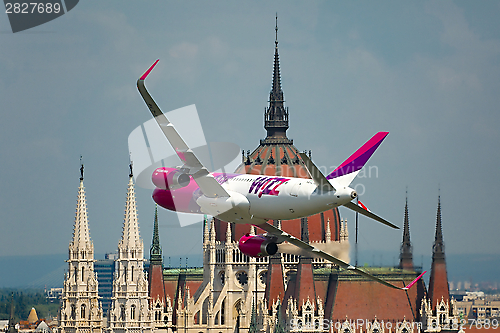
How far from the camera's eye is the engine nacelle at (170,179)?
304ft

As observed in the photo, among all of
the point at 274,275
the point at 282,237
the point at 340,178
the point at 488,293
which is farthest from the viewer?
the point at 274,275

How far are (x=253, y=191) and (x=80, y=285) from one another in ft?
339

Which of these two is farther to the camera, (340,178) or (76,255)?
(76,255)

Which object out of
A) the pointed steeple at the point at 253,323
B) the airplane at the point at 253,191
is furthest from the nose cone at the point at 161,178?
→ the pointed steeple at the point at 253,323

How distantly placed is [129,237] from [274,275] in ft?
68.1

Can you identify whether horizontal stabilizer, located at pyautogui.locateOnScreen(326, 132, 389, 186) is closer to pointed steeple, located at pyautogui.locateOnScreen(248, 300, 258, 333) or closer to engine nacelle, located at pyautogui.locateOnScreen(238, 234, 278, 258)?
engine nacelle, located at pyautogui.locateOnScreen(238, 234, 278, 258)

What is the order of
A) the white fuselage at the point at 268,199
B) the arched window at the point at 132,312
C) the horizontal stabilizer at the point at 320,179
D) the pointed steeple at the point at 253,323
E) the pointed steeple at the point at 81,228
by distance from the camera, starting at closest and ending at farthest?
the horizontal stabilizer at the point at 320,179 → the white fuselage at the point at 268,199 → the pointed steeple at the point at 81,228 → the arched window at the point at 132,312 → the pointed steeple at the point at 253,323

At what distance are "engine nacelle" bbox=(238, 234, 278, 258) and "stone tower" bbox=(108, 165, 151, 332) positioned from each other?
9595 centimetres

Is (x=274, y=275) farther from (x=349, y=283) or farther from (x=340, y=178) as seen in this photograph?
(x=340, y=178)

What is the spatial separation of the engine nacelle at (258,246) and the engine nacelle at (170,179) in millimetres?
5222

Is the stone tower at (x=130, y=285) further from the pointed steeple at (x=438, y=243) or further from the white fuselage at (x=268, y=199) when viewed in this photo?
the white fuselage at (x=268, y=199)

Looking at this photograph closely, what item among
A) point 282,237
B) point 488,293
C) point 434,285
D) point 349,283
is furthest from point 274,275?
point 282,237

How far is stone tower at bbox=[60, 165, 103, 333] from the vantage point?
188500 mm

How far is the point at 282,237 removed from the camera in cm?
9475
